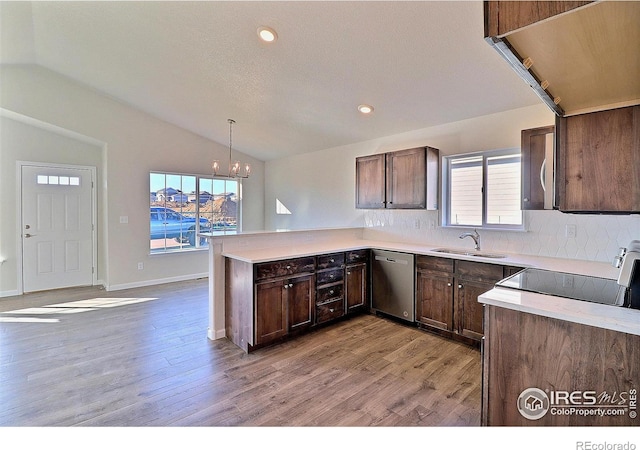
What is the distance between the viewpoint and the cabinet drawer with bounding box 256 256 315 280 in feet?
9.40

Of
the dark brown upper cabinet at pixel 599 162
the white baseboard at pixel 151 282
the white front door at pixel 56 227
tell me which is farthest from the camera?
the white baseboard at pixel 151 282

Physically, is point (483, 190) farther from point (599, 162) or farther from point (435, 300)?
point (599, 162)

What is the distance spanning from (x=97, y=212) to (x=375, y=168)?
4.93 metres

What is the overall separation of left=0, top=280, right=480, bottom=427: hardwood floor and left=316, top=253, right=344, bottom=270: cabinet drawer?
2.38 ft

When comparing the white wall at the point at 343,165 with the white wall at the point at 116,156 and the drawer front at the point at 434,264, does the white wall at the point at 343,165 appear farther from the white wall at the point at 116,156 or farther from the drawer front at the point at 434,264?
the white wall at the point at 116,156

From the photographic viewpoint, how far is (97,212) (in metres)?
5.38

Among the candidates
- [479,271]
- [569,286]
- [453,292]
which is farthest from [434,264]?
[569,286]

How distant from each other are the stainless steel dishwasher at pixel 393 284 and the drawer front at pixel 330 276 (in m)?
0.54

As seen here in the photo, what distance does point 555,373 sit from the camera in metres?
1.48

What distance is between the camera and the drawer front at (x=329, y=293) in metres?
3.39

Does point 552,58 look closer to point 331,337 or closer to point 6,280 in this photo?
point 331,337

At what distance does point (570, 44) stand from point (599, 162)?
2.83 ft

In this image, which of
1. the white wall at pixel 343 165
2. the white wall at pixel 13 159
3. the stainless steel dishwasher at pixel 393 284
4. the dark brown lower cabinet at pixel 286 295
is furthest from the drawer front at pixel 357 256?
the white wall at pixel 13 159

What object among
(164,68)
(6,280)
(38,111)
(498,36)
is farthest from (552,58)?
(6,280)
